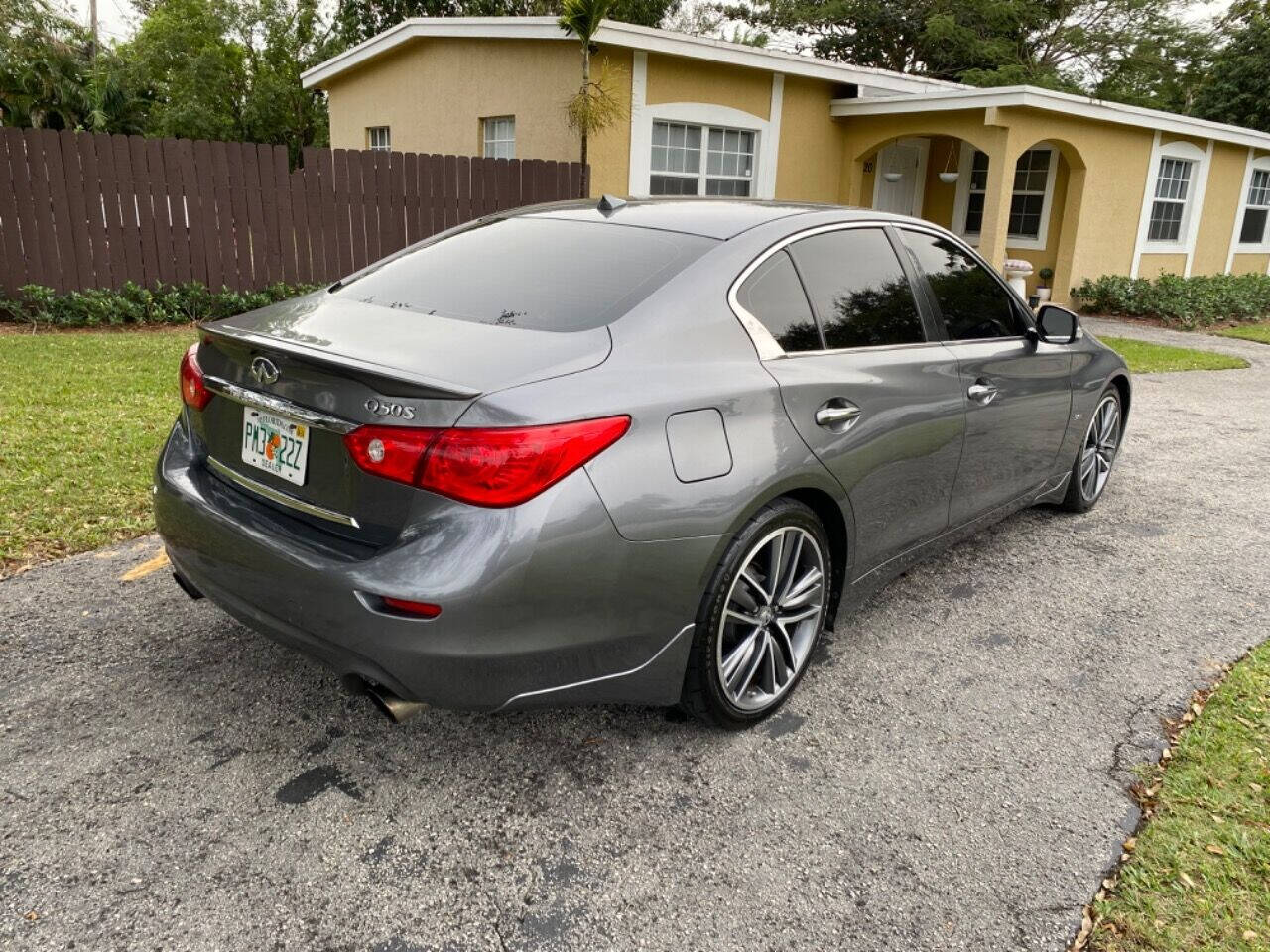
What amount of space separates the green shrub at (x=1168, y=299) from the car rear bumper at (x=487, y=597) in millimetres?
15623

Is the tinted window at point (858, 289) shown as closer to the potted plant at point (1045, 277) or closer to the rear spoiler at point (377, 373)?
the rear spoiler at point (377, 373)

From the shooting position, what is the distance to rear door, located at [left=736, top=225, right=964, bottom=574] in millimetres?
2887

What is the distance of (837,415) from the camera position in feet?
9.61

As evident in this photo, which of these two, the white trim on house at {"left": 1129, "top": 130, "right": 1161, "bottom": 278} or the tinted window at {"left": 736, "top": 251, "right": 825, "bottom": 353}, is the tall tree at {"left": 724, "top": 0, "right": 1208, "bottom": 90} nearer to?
the white trim on house at {"left": 1129, "top": 130, "right": 1161, "bottom": 278}

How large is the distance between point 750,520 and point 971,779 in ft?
3.21

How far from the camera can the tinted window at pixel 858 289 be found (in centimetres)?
310

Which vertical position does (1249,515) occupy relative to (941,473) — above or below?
below

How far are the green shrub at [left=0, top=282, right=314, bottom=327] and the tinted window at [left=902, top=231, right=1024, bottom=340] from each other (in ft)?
27.5

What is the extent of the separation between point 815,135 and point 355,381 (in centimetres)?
1354

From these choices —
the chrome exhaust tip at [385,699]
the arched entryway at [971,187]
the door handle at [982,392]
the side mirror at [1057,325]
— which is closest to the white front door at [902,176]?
the arched entryway at [971,187]

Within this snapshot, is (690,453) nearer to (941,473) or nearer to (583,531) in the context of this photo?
(583,531)

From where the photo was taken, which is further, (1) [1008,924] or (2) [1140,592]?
(2) [1140,592]

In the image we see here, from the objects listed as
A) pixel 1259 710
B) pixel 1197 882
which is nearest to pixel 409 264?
pixel 1197 882

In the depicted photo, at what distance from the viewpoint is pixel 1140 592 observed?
4094mm
